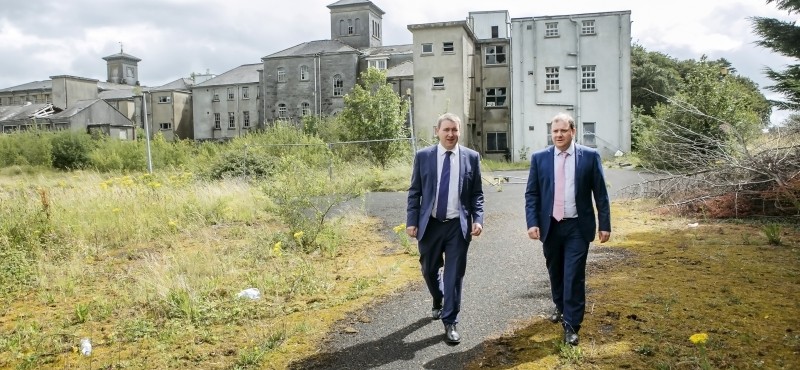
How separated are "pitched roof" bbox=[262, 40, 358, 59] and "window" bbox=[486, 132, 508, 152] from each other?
1627 centimetres

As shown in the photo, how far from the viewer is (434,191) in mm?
5113

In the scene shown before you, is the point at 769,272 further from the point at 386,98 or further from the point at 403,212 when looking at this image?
the point at 386,98

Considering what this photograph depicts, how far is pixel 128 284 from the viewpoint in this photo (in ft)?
24.2

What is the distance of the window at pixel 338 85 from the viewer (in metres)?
50.6

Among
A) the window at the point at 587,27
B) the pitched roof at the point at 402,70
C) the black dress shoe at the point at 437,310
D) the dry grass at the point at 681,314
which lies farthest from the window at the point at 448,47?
the black dress shoe at the point at 437,310

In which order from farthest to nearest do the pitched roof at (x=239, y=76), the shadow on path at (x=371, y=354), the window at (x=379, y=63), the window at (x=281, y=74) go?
the pitched roof at (x=239, y=76) < the window at (x=281, y=74) < the window at (x=379, y=63) < the shadow on path at (x=371, y=354)

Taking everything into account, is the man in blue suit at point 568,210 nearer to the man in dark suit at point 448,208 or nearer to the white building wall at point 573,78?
the man in dark suit at point 448,208

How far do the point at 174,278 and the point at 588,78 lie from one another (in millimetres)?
33197

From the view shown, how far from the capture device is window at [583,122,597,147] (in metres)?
35.6

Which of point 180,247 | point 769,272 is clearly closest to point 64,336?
point 180,247

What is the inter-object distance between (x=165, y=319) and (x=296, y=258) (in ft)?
8.90

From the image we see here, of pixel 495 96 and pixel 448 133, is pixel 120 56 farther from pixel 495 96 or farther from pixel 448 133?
pixel 448 133

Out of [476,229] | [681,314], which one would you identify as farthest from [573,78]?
[476,229]

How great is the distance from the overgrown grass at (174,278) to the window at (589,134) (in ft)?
84.8
